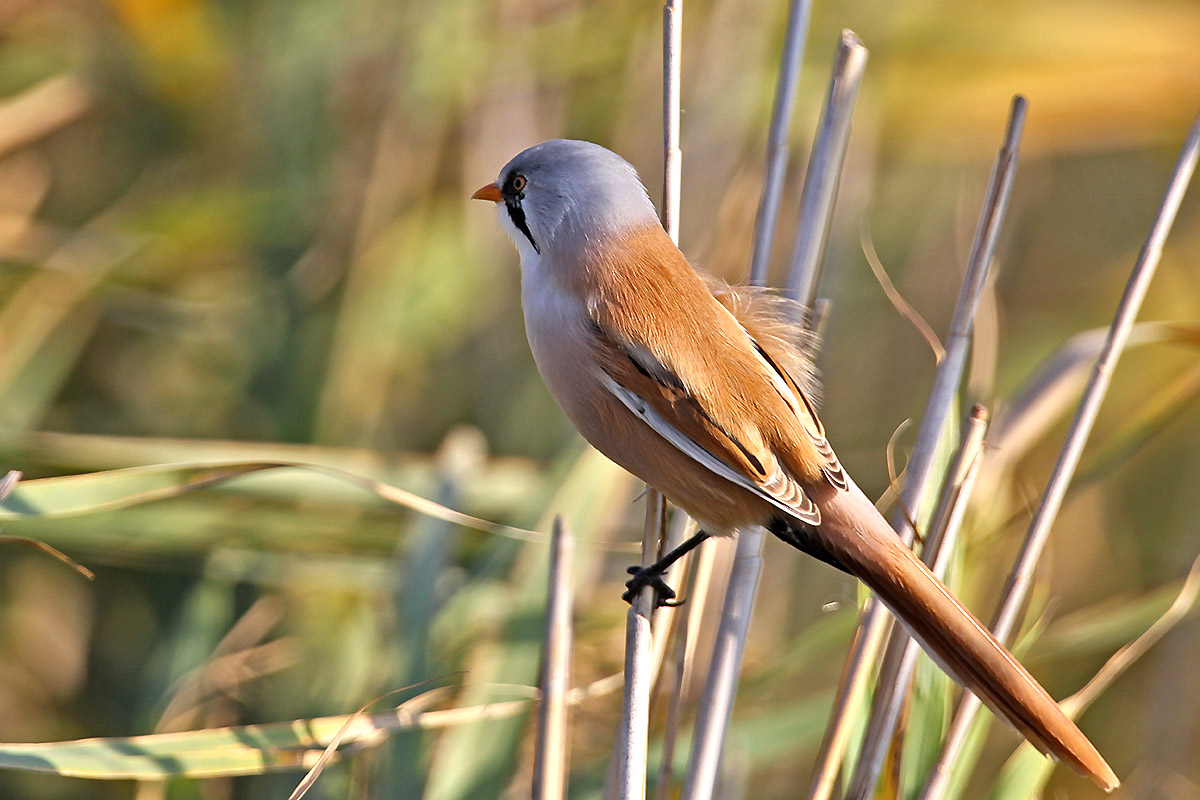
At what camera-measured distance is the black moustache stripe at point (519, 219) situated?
1521 mm

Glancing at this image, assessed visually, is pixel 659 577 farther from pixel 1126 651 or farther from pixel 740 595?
pixel 1126 651

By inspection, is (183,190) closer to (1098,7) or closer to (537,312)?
(537,312)

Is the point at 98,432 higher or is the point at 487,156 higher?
the point at 487,156

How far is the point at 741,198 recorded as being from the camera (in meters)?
2.07

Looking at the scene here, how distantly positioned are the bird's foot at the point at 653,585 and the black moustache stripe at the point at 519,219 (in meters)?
0.48

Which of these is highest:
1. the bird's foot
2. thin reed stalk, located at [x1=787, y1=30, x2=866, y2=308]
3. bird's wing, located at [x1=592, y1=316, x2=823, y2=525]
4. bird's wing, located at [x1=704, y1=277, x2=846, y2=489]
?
thin reed stalk, located at [x1=787, y1=30, x2=866, y2=308]

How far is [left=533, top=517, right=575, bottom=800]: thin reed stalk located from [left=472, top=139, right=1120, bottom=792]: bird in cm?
23

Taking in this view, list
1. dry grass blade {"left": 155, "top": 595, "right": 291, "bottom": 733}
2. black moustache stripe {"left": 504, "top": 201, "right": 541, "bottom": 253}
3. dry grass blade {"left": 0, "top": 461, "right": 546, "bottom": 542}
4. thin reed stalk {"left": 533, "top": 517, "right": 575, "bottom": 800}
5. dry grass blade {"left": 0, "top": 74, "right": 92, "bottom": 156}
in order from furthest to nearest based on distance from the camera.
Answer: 1. dry grass blade {"left": 0, "top": 74, "right": 92, "bottom": 156}
2. dry grass blade {"left": 155, "top": 595, "right": 291, "bottom": 733}
3. black moustache stripe {"left": 504, "top": 201, "right": 541, "bottom": 253}
4. dry grass blade {"left": 0, "top": 461, "right": 546, "bottom": 542}
5. thin reed stalk {"left": 533, "top": 517, "right": 575, "bottom": 800}

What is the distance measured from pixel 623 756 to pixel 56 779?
159 cm

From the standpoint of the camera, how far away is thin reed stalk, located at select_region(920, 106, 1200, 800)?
4.39ft

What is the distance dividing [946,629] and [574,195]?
0.75 m

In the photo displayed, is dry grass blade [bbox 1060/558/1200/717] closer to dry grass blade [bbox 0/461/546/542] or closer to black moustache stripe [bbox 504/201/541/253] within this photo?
black moustache stripe [bbox 504/201/541/253]

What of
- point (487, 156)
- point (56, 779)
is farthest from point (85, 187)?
point (56, 779)

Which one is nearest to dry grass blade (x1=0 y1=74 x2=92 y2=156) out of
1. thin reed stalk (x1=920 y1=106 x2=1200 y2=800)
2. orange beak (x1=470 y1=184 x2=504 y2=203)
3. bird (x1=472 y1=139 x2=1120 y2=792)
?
orange beak (x1=470 y1=184 x2=504 y2=203)
